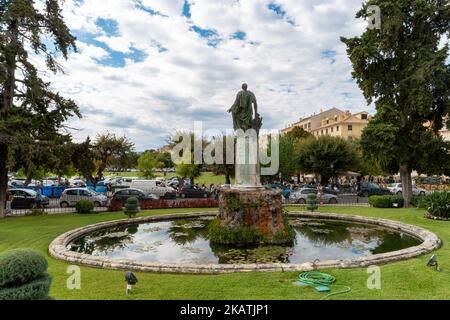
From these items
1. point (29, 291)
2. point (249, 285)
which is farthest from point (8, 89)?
point (249, 285)

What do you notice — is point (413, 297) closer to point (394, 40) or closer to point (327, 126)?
point (394, 40)

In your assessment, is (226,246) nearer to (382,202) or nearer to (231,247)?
(231,247)

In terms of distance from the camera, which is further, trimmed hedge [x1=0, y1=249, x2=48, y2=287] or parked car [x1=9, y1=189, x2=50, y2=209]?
parked car [x1=9, y1=189, x2=50, y2=209]

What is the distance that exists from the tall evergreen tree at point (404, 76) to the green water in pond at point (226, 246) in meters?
9.49

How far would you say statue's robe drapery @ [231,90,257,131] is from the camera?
1302 centimetres

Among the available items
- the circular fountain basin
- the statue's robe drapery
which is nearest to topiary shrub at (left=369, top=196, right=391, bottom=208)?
the circular fountain basin

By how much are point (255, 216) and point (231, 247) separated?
1.37 m

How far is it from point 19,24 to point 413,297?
22376mm

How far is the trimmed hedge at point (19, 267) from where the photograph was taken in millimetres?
4410

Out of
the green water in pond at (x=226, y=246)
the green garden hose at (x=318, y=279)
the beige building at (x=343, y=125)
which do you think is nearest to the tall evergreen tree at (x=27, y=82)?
the green water in pond at (x=226, y=246)

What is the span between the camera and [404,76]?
2247 cm

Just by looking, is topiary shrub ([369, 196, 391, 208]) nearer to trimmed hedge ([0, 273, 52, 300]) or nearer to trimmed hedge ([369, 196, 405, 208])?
trimmed hedge ([369, 196, 405, 208])

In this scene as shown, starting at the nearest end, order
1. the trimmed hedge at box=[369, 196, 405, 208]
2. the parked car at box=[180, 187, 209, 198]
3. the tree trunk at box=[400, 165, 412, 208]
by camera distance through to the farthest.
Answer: the trimmed hedge at box=[369, 196, 405, 208] < the tree trunk at box=[400, 165, 412, 208] < the parked car at box=[180, 187, 209, 198]
